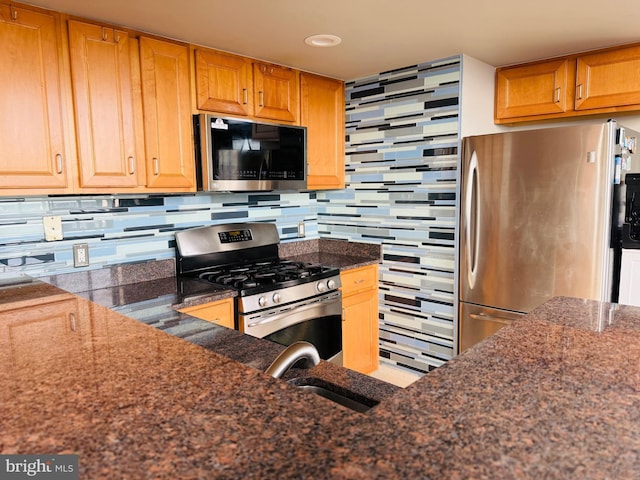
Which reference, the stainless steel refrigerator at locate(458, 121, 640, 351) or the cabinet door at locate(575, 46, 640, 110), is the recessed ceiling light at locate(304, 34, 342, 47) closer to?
the stainless steel refrigerator at locate(458, 121, 640, 351)

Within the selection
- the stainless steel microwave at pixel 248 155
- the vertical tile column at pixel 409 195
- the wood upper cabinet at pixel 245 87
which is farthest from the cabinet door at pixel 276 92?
the vertical tile column at pixel 409 195

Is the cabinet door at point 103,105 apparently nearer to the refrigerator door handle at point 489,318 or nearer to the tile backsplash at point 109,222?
the tile backsplash at point 109,222

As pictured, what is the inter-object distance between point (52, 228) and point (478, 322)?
241cm

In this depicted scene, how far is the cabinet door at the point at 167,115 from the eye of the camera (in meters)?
2.26

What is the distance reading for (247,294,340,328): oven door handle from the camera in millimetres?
2389

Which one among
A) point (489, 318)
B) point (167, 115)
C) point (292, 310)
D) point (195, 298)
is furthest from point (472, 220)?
point (167, 115)

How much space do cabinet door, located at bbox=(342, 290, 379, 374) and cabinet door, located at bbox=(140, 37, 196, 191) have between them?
Result: 131cm

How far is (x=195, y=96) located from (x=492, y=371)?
7.05ft

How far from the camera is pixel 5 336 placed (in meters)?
1.05

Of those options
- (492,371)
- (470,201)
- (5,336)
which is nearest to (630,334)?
(492,371)

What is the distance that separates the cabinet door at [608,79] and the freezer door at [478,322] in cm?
135

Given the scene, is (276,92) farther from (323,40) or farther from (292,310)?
(292,310)

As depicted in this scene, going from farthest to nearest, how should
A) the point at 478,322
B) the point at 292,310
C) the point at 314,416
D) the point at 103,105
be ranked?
the point at 478,322 → the point at 292,310 → the point at 103,105 → the point at 314,416

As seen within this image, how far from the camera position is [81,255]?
2.29m
